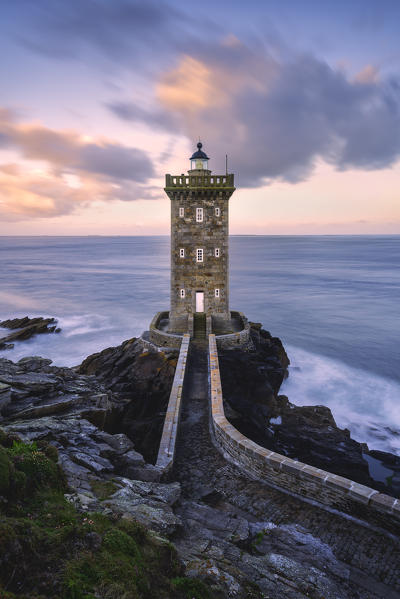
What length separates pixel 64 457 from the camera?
7180mm

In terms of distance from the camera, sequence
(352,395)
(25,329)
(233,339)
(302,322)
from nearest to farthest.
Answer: (233,339)
(352,395)
(25,329)
(302,322)

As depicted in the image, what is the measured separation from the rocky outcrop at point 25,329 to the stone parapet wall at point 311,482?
81.9ft

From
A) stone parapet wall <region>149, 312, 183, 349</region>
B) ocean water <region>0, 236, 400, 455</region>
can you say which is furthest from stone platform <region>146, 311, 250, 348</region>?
ocean water <region>0, 236, 400, 455</region>

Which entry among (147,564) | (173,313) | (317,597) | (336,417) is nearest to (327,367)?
(336,417)

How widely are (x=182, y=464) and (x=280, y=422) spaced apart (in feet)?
25.2

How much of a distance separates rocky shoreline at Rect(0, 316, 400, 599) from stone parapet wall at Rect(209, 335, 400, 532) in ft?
2.34

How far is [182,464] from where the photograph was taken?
30.9ft

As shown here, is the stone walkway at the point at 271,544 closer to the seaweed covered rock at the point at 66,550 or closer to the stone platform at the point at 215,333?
the seaweed covered rock at the point at 66,550

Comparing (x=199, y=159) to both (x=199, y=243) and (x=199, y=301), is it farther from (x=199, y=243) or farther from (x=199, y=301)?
(x=199, y=301)

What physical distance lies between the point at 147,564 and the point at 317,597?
9.29ft

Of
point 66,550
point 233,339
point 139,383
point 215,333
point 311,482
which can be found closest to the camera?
point 66,550

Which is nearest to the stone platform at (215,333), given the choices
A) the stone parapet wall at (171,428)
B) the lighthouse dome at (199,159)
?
the stone parapet wall at (171,428)

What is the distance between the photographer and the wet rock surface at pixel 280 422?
12.2m

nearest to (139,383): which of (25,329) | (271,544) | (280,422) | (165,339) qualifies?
(165,339)
